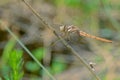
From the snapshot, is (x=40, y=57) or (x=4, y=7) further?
(x=4, y=7)

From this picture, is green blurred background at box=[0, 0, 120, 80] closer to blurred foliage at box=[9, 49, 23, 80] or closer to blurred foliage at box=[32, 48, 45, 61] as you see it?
blurred foliage at box=[32, 48, 45, 61]

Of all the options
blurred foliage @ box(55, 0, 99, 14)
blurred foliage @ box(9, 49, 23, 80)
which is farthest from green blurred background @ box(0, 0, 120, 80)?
blurred foliage @ box(9, 49, 23, 80)

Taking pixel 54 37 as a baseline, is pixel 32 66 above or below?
below

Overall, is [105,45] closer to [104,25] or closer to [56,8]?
[104,25]

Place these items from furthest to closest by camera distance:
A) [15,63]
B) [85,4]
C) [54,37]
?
1. [85,4]
2. [54,37]
3. [15,63]

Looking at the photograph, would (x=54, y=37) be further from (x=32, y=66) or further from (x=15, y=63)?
(x=15, y=63)

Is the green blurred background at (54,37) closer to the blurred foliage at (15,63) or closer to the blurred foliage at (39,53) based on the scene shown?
the blurred foliage at (39,53)

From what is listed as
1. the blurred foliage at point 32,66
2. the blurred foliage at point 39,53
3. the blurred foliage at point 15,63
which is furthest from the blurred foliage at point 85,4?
the blurred foliage at point 15,63

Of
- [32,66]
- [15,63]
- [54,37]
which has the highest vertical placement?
[15,63]

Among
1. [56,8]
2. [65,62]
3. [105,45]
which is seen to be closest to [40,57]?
[65,62]

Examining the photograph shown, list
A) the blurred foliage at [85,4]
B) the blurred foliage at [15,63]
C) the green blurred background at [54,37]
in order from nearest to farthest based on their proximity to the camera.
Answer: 1. the blurred foliage at [15,63]
2. the green blurred background at [54,37]
3. the blurred foliage at [85,4]

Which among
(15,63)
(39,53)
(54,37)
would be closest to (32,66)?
(39,53)
